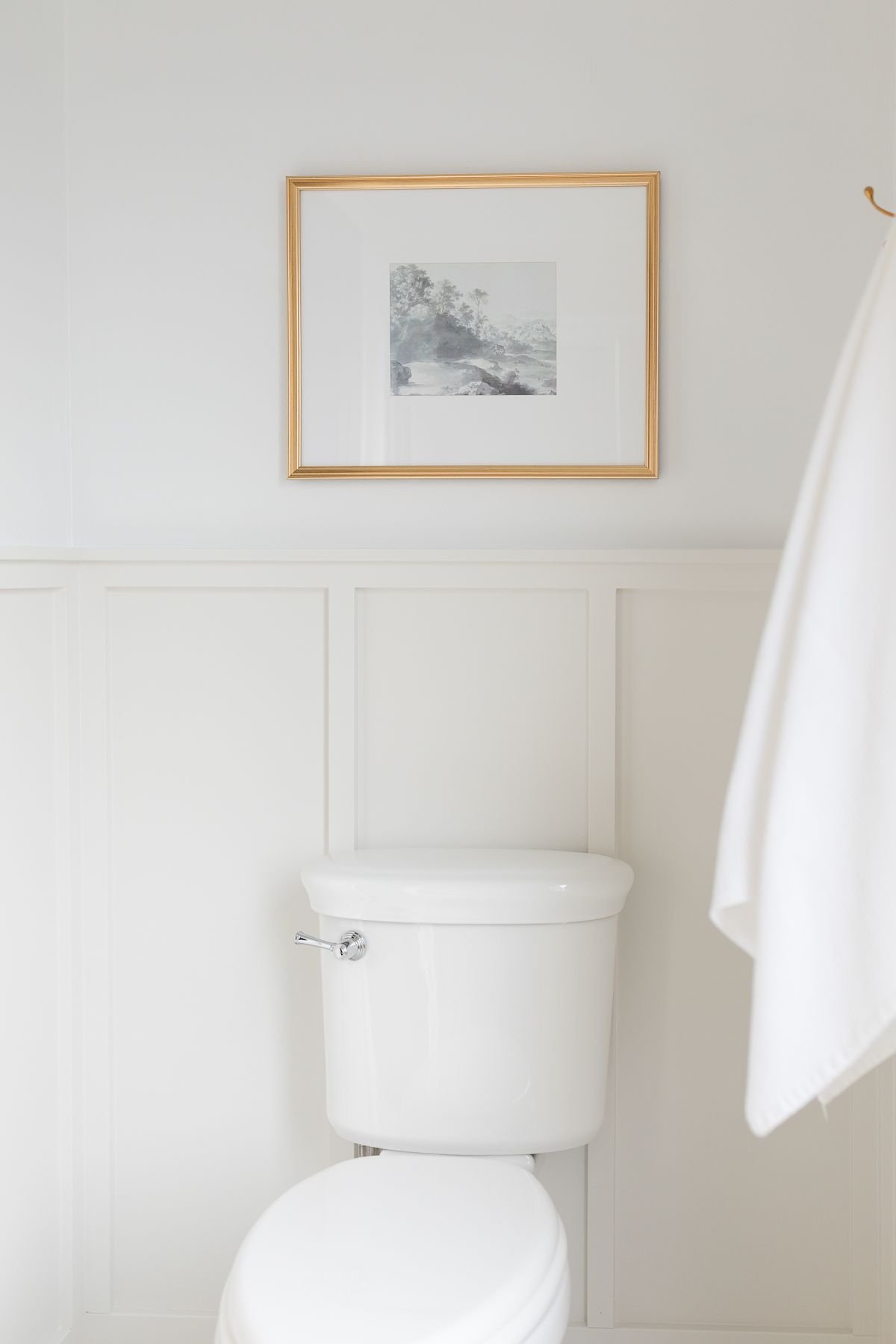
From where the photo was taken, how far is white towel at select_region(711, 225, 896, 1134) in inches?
35.4

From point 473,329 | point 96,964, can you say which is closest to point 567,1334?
point 96,964

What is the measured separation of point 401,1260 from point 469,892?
43cm

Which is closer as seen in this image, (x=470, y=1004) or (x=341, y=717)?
(x=470, y=1004)

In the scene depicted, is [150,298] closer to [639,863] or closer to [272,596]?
[272,596]

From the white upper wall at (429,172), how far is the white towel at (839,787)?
63cm

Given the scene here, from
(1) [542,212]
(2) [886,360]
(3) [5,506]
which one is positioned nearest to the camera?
(2) [886,360]

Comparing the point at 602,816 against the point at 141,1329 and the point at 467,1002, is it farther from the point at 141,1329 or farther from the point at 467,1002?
the point at 141,1329

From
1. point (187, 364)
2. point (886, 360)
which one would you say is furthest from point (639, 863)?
point (187, 364)

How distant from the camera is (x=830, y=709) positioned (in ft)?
3.01

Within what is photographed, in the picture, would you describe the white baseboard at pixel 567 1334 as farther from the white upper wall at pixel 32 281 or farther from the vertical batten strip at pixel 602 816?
the white upper wall at pixel 32 281

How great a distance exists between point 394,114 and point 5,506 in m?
0.77

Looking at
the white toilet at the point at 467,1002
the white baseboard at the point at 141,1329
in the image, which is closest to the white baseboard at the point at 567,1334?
the white baseboard at the point at 141,1329

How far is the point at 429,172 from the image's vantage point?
1.56 meters

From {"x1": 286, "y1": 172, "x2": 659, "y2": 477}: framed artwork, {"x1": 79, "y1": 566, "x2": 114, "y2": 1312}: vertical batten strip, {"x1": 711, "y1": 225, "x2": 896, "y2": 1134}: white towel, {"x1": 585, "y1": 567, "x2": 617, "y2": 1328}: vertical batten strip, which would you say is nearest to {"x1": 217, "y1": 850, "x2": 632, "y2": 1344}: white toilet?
{"x1": 585, "y1": 567, "x2": 617, "y2": 1328}: vertical batten strip
